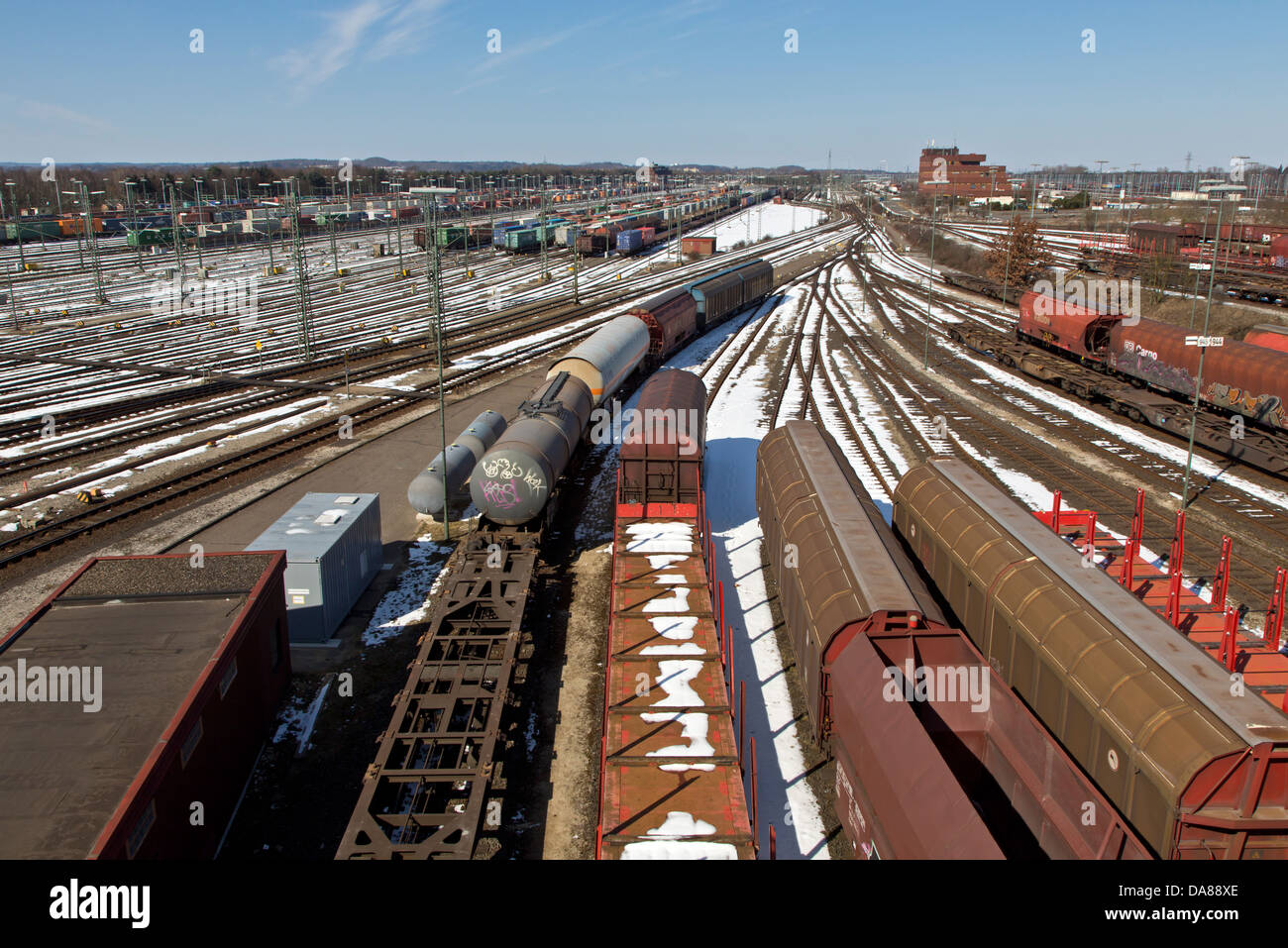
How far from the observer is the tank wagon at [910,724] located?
10586 millimetres

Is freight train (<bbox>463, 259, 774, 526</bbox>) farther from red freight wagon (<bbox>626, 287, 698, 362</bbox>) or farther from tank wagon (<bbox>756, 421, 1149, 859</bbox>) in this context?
tank wagon (<bbox>756, 421, 1149, 859</bbox>)

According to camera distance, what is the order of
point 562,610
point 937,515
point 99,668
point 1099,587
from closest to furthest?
point 99,668
point 1099,587
point 937,515
point 562,610

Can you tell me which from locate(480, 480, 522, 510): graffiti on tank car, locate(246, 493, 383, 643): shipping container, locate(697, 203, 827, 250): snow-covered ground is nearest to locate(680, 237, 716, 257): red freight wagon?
locate(697, 203, 827, 250): snow-covered ground

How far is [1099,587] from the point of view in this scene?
1423cm

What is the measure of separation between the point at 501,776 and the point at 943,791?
7031 mm

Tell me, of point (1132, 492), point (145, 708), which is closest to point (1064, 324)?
point (1132, 492)

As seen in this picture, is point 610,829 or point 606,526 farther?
point 606,526

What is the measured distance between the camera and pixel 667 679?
608 inches

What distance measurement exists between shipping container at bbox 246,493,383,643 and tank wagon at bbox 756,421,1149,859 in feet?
33.7

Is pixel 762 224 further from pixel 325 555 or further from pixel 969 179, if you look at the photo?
pixel 325 555
